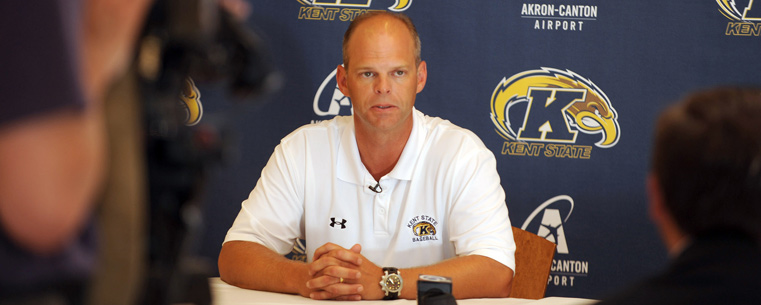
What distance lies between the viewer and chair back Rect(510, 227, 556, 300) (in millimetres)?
2451

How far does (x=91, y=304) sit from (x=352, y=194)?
67.2 inches

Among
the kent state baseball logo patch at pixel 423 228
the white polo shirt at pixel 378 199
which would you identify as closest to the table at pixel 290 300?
the white polo shirt at pixel 378 199

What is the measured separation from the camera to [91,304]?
2.57 ft

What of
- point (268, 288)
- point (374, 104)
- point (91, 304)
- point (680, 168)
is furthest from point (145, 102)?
point (374, 104)

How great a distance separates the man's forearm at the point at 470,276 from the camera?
1.98 meters

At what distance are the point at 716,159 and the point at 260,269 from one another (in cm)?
147

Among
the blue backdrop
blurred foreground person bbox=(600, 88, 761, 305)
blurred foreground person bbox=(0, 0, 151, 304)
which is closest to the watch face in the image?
blurred foreground person bbox=(600, 88, 761, 305)

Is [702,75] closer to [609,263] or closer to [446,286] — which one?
[609,263]

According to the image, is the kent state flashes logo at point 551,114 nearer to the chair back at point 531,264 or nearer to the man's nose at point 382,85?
the chair back at point 531,264

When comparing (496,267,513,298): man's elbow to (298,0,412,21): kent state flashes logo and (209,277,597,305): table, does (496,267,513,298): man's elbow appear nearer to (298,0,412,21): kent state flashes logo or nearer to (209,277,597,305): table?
(209,277,597,305): table

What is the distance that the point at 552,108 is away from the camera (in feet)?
11.0

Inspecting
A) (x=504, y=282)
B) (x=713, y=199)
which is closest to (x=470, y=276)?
(x=504, y=282)

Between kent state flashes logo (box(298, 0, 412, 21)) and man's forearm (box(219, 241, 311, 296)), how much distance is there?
1.55 meters

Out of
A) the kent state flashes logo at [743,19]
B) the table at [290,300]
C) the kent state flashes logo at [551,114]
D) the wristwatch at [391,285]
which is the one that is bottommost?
the table at [290,300]
